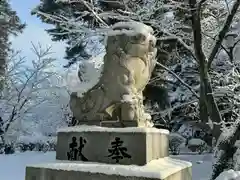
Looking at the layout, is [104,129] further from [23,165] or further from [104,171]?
[23,165]

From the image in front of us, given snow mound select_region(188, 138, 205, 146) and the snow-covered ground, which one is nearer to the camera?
the snow-covered ground

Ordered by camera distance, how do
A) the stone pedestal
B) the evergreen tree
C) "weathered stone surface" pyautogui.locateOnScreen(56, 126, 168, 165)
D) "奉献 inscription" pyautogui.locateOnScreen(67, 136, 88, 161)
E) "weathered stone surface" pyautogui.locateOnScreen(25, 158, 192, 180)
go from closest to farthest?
"weathered stone surface" pyautogui.locateOnScreen(25, 158, 192, 180)
the stone pedestal
"weathered stone surface" pyautogui.locateOnScreen(56, 126, 168, 165)
"奉献 inscription" pyautogui.locateOnScreen(67, 136, 88, 161)
the evergreen tree

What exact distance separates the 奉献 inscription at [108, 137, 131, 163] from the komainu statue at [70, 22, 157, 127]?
268 millimetres

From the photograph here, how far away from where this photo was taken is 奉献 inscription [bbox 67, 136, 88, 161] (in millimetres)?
4086

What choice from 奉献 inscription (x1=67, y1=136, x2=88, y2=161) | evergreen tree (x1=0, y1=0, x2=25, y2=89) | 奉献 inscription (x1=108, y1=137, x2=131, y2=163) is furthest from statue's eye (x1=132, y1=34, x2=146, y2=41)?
evergreen tree (x1=0, y1=0, x2=25, y2=89)

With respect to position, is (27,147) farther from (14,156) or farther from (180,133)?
(180,133)

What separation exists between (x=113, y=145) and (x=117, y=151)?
0.09 m

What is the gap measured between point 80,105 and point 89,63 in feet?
2.12

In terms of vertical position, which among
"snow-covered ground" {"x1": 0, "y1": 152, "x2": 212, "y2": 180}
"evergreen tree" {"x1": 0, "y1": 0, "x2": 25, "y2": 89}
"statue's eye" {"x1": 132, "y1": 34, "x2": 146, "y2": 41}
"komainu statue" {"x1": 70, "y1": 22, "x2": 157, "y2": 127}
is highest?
"evergreen tree" {"x1": 0, "y1": 0, "x2": 25, "y2": 89}

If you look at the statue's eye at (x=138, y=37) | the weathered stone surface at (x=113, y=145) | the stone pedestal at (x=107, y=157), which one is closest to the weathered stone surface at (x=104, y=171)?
the stone pedestal at (x=107, y=157)

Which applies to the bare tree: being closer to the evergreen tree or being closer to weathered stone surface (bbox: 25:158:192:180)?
the evergreen tree

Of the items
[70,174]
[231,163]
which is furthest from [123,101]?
[231,163]

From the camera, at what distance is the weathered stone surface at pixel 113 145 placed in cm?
380

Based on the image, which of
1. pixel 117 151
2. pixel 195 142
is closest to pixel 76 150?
pixel 117 151
